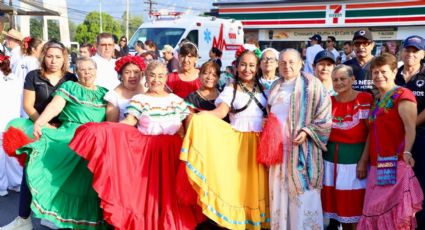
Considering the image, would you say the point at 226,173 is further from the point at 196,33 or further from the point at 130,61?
the point at 196,33

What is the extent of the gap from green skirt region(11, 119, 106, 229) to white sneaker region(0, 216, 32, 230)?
734 mm

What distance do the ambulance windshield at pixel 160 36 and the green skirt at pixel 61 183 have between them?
9968 mm

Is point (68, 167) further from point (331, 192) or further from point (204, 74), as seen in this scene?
point (331, 192)

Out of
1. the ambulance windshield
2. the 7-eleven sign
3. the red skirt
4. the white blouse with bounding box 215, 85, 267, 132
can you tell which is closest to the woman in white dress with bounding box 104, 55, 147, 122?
the red skirt

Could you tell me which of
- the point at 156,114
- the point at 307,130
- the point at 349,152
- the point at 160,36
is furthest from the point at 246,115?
the point at 160,36

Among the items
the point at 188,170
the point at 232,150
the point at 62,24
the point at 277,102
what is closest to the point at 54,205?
the point at 188,170

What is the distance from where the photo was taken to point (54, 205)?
12.2 ft

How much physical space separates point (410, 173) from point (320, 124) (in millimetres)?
763

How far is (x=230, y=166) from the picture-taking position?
3.74 metres

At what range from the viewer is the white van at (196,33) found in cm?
1366

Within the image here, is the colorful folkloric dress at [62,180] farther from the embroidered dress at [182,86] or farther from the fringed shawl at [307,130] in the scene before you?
the fringed shawl at [307,130]

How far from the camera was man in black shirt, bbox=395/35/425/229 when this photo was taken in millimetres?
3697

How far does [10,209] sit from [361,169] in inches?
155

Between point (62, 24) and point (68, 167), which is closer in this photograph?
point (68, 167)
